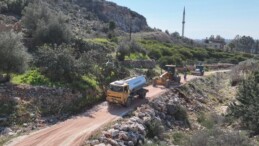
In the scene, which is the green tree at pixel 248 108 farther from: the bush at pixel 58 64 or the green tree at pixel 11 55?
the green tree at pixel 11 55

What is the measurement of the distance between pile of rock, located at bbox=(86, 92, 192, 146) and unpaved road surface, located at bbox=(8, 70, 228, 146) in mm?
1003

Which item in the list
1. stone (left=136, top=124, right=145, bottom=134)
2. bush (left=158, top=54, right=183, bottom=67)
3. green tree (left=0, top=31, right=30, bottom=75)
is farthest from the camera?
bush (left=158, top=54, right=183, bottom=67)

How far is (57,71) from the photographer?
31047mm

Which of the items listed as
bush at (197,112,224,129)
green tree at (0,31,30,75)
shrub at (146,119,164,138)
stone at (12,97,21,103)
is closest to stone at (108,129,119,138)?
shrub at (146,119,164,138)

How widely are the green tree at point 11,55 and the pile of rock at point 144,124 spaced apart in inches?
351

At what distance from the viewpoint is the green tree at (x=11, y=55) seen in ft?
93.2

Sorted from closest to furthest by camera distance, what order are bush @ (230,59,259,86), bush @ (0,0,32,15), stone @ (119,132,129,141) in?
1. stone @ (119,132,129,141)
2. bush @ (230,59,259,86)
3. bush @ (0,0,32,15)

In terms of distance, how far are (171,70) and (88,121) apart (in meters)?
20.0

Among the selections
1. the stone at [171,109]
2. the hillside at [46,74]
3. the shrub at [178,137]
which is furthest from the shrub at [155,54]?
the shrub at [178,137]

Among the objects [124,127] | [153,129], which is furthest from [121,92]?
[124,127]

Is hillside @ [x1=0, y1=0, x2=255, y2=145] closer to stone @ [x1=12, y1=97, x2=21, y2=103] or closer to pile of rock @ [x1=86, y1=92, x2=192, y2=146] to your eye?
stone @ [x1=12, y1=97, x2=21, y2=103]

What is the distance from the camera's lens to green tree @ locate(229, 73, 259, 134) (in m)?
31.8

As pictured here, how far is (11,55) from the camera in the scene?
28609 millimetres

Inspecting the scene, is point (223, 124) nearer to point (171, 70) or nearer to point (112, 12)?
point (171, 70)
